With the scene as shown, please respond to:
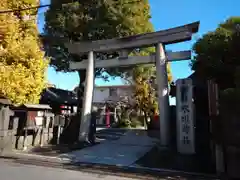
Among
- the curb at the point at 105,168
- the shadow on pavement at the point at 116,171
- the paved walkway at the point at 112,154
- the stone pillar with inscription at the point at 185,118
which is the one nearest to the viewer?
the shadow on pavement at the point at 116,171

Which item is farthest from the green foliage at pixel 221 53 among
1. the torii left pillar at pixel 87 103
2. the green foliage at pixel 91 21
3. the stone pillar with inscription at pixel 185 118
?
the green foliage at pixel 91 21

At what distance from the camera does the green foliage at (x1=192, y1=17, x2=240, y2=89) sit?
10148mm

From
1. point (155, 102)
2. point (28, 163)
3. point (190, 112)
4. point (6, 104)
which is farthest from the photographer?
point (155, 102)

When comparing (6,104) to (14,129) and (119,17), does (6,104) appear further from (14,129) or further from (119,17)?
(119,17)

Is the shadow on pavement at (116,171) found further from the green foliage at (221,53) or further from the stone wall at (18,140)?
the green foliage at (221,53)

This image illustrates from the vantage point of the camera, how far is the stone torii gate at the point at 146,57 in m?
12.0

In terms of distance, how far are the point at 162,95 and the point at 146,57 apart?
2669 mm

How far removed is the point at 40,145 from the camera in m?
13.6

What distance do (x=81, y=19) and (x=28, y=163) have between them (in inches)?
507

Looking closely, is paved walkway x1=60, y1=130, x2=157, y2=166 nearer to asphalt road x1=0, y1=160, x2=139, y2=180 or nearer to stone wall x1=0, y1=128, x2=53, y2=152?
asphalt road x1=0, y1=160, x2=139, y2=180

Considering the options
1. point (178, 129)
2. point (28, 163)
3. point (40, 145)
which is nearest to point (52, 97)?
point (40, 145)

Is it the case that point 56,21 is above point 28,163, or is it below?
above

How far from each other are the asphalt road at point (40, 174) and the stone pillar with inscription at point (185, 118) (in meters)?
4.16

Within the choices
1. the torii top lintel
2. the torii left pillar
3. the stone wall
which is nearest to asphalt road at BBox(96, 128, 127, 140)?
the torii left pillar
